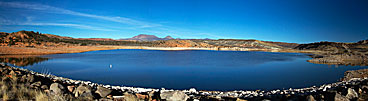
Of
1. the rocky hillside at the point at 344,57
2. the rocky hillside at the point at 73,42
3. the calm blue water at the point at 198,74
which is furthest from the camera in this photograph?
the rocky hillside at the point at 73,42

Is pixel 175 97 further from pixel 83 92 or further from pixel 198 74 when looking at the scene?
pixel 198 74

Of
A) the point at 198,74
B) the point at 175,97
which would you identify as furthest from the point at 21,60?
the point at 175,97

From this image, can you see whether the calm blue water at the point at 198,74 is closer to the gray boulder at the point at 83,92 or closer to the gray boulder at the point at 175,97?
the gray boulder at the point at 83,92

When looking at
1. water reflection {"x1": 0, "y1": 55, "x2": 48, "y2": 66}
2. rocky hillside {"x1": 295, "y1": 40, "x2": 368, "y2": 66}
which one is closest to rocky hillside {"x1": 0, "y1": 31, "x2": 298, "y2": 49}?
water reflection {"x1": 0, "y1": 55, "x2": 48, "y2": 66}

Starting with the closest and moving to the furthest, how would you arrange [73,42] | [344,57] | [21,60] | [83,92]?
[83,92] < [21,60] < [344,57] < [73,42]

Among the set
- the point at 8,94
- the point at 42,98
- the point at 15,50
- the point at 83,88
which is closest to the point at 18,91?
the point at 8,94

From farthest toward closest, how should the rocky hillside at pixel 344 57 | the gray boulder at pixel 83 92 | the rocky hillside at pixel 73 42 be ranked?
the rocky hillside at pixel 73 42, the rocky hillside at pixel 344 57, the gray boulder at pixel 83 92

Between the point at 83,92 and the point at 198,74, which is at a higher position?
the point at 83,92

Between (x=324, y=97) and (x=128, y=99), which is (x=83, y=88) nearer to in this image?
(x=128, y=99)

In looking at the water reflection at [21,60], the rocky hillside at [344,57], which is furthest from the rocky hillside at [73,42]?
the rocky hillside at [344,57]

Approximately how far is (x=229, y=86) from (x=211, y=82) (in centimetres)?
90

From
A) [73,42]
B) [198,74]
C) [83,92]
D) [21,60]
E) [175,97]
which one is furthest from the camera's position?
[73,42]

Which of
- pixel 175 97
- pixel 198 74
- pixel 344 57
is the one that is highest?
pixel 344 57

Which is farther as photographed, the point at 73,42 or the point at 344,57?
the point at 73,42
